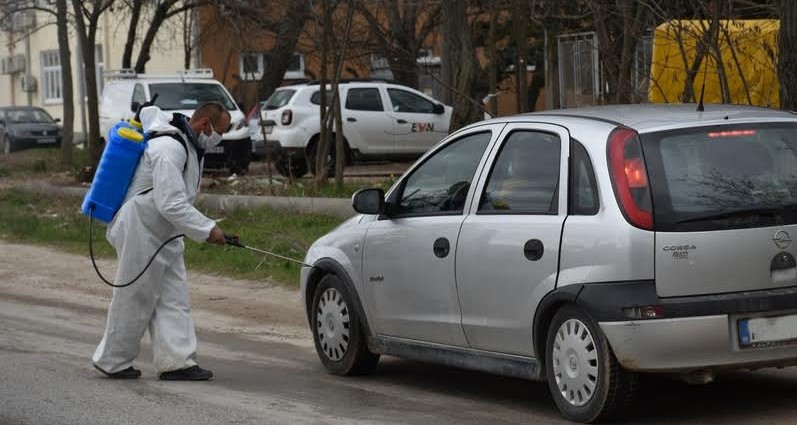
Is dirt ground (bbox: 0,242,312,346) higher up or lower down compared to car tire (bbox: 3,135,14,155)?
lower down

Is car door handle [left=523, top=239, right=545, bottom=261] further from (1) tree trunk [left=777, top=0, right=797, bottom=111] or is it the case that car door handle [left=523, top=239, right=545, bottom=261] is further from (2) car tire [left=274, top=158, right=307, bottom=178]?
(2) car tire [left=274, top=158, right=307, bottom=178]

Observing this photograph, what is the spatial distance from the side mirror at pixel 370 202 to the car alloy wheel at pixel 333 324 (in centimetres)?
72

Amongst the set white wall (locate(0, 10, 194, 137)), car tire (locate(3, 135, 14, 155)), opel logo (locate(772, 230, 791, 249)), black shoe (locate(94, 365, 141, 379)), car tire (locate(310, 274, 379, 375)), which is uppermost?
white wall (locate(0, 10, 194, 137))

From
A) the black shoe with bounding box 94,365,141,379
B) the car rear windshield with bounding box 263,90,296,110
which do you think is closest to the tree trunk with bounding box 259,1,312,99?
the car rear windshield with bounding box 263,90,296,110

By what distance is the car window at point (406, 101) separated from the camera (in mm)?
25875

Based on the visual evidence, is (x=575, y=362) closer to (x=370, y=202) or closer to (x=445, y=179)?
(x=445, y=179)

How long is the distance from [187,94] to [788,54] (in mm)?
17128

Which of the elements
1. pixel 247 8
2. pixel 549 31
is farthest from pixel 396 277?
pixel 247 8

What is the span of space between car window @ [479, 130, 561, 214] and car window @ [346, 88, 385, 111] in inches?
707

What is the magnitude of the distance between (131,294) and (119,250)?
0.94 ft

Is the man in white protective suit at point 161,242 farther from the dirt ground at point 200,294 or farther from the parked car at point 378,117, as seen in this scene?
the parked car at point 378,117

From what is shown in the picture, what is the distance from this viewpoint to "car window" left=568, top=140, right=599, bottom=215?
6.93 meters

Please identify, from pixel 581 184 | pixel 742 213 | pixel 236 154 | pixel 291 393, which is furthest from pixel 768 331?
pixel 236 154

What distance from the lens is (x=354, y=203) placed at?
8367 millimetres
